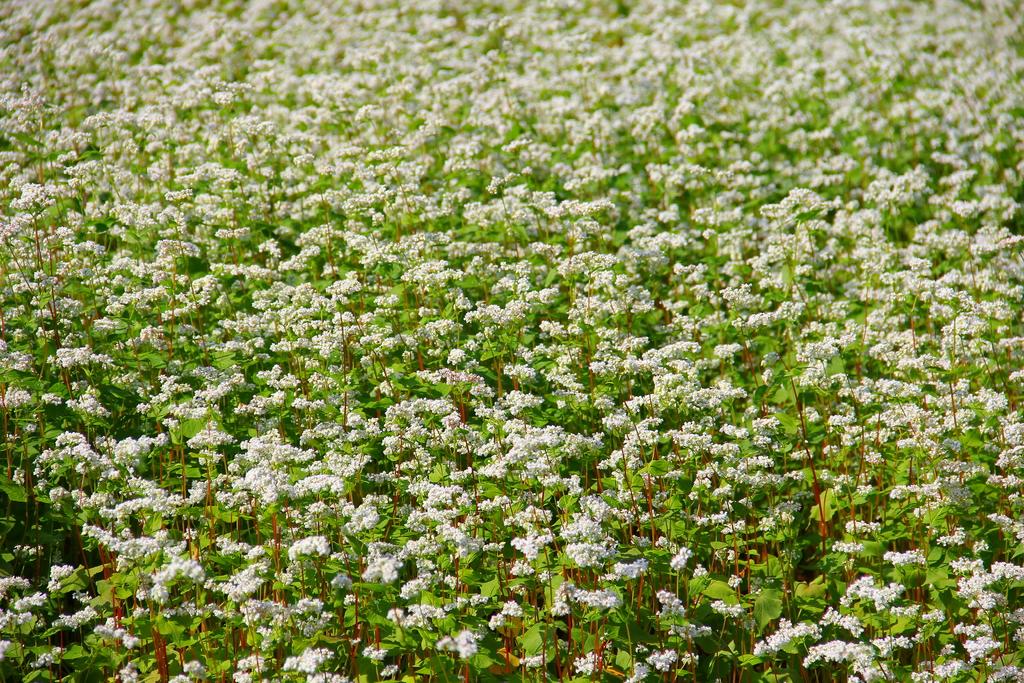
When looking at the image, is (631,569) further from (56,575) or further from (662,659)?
(56,575)

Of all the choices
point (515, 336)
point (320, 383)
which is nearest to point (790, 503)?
point (515, 336)

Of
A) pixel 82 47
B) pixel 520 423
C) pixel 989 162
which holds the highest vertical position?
pixel 82 47

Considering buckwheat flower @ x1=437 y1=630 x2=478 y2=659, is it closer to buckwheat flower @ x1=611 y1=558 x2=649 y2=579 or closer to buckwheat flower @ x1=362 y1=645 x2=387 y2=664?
buckwheat flower @ x1=362 y1=645 x2=387 y2=664

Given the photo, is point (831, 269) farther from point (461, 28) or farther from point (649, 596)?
point (461, 28)

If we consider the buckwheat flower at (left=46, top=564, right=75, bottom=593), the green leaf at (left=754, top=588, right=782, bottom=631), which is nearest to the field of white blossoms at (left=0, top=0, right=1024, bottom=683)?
the green leaf at (left=754, top=588, right=782, bottom=631)

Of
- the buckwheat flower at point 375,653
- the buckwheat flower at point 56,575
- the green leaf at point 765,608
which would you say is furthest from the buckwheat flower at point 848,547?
the buckwheat flower at point 56,575

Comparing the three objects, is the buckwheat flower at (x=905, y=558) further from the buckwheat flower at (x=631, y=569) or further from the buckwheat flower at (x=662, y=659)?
the buckwheat flower at (x=631, y=569)

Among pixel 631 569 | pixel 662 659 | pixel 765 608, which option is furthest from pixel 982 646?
pixel 631 569

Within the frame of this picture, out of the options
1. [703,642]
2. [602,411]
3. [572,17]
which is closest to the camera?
[703,642]
